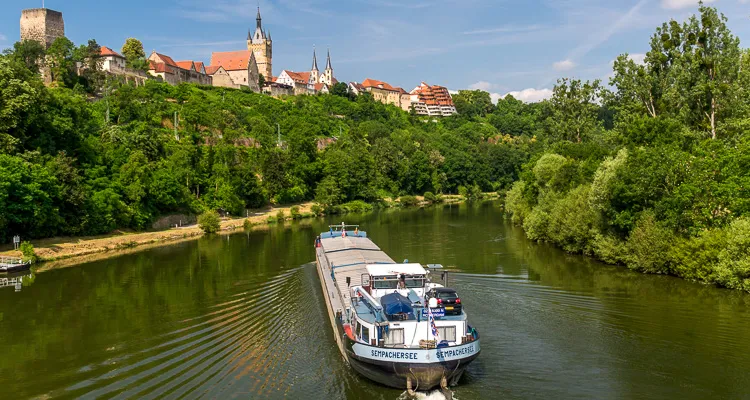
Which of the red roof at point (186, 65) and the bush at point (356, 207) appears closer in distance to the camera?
the bush at point (356, 207)

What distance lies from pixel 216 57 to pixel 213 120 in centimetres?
6193

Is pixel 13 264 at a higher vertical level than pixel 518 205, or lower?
lower

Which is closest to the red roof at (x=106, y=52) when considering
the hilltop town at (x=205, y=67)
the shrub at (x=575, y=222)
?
the hilltop town at (x=205, y=67)

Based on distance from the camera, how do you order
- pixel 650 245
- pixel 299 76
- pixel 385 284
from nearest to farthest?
pixel 385 284 → pixel 650 245 → pixel 299 76

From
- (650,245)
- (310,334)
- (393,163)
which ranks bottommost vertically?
(310,334)

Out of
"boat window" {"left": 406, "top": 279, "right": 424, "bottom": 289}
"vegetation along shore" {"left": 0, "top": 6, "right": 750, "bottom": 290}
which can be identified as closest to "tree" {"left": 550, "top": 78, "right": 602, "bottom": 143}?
"vegetation along shore" {"left": 0, "top": 6, "right": 750, "bottom": 290}

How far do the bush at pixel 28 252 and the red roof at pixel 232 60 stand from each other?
10925 centimetres

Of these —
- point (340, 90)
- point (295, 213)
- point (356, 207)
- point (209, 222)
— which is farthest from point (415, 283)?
point (340, 90)

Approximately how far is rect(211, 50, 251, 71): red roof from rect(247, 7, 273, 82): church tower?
1619 centimetres

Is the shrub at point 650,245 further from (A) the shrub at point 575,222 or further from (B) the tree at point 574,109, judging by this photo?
(B) the tree at point 574,109

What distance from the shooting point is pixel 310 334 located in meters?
25.2

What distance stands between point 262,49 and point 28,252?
13473 centimetres

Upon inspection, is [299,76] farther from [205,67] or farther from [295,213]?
[295,213]

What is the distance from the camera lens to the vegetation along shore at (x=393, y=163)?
34.6 metres
